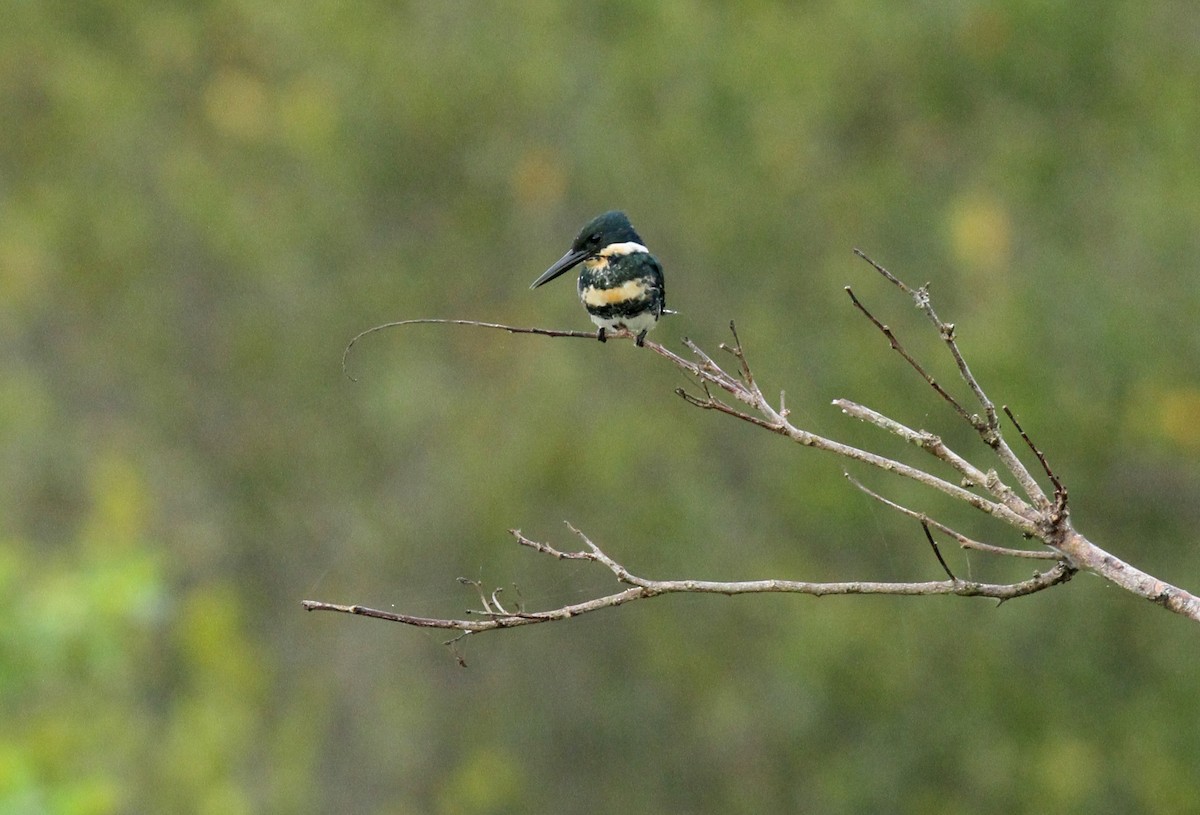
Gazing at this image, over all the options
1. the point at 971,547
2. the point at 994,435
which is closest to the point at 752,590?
the point at 971,547

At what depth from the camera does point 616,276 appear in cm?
499

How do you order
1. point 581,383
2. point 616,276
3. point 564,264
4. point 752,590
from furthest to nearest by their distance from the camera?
point 581,383, point 564,264, point 616,276, point 752,590

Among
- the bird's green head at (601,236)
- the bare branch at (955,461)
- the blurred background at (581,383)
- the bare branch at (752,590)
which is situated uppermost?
the blurred background at (581,383)

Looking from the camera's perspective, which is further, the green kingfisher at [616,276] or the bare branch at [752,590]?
the green kingfisher at [616,276]

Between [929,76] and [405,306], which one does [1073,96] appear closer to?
[929,76]

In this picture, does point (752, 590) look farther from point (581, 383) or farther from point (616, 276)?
point (581, 383)

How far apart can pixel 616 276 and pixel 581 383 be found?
1059cm

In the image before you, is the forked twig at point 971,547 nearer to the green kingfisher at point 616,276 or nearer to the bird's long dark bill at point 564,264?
the green kingfisher at point 616,276

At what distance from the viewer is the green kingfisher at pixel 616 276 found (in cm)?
494

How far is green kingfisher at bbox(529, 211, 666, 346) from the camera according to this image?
4.94 m

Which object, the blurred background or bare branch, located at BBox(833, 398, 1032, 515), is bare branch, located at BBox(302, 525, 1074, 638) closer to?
bare branch, located at BBox(833, 398, 1032, 515)

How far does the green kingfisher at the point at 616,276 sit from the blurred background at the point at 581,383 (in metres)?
7.59

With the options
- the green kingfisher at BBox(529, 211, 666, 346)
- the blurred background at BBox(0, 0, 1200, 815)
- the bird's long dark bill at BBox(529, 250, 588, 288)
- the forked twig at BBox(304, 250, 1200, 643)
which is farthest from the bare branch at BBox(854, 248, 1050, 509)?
the blurred background at BBox(0, 0, 1200, 815)

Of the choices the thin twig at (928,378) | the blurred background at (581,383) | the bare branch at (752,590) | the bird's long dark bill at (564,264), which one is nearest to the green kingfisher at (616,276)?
the bird's long dark bill at (564,264)
